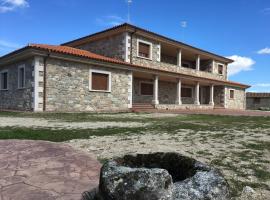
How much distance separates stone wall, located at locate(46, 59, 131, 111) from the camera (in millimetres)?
15211

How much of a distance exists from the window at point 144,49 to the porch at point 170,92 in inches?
65.0

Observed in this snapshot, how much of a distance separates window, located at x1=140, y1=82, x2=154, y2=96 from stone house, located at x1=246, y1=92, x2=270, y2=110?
937 inches

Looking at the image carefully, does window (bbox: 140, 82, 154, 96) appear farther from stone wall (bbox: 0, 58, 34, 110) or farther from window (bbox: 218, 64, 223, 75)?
window (bbox: 218, 64, 223, 75)

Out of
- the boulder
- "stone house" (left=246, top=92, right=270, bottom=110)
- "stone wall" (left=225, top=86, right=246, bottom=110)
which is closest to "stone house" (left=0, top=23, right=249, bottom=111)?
"stone wall" (left=225, top=86, right=246, bottom=110)

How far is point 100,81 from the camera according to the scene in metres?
17.6

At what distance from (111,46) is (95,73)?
487 cm

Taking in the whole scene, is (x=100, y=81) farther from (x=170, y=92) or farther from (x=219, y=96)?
(x=219, y=96)

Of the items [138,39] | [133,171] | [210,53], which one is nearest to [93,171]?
[133,171]

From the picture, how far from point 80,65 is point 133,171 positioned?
14.8 m

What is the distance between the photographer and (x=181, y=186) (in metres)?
2.20

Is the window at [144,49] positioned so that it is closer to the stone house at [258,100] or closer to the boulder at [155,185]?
the boulder at [155,185]

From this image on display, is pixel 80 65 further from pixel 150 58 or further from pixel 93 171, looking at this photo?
pixel 93 171

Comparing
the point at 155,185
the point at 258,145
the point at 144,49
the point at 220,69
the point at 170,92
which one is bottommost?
the point at 258,145

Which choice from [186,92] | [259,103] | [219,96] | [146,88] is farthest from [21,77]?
[259,103]
